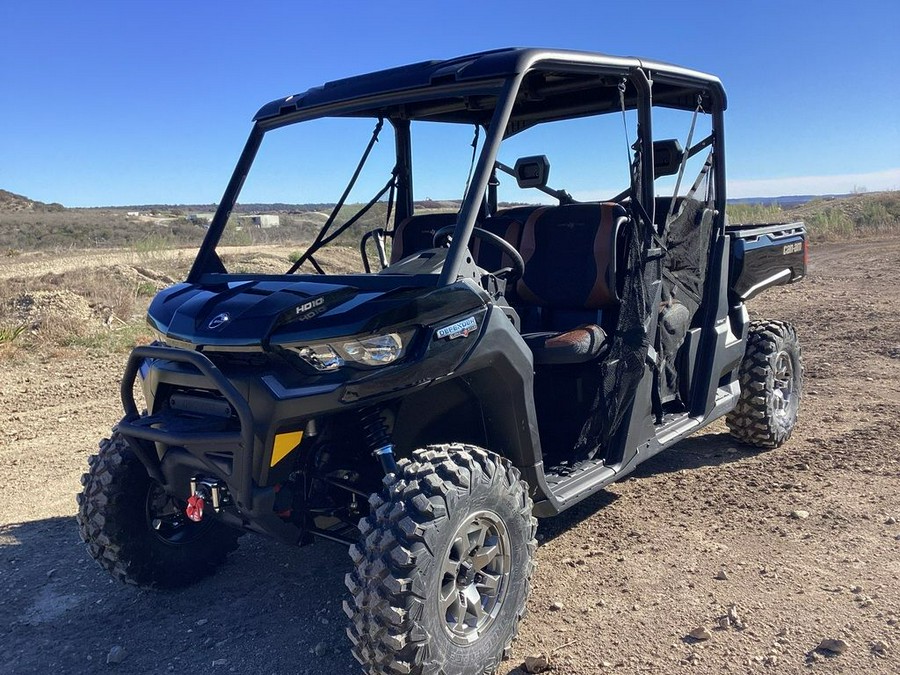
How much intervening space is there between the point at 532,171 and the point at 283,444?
2466 mm

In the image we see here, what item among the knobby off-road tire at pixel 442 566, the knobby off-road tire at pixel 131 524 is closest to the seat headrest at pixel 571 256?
the knobby off-road tire at pixel 442 566

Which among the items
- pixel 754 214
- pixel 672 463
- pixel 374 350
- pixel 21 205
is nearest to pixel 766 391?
pixel 672 463

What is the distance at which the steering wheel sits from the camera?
3.08 m

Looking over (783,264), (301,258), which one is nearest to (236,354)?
(301,258)

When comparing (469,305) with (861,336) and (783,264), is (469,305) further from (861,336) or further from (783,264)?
(861,336)

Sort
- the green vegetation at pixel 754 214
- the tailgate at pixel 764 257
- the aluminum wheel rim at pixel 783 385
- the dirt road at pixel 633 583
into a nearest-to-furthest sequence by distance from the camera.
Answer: the dirt road at pixel 633 583 → the tailgate at pixel 764 257 → the aluminum wheel rim at pixel 783 385 → the green vegetation at pixel 754 214

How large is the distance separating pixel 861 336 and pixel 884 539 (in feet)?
16.8

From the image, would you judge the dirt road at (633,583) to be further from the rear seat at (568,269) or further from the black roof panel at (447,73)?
the black roof panel at (447,73)

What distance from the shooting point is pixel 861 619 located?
303 centimetres

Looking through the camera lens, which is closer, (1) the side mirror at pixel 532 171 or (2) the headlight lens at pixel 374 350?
(2) the headlight lens at pixel 374 350

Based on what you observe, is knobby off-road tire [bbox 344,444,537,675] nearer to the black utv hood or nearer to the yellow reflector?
the yellow reflector

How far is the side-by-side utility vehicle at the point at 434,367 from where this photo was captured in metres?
2.60

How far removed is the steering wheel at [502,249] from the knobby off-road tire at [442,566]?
0.81 meters

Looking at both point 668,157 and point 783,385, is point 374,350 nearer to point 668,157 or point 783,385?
point 668,157
